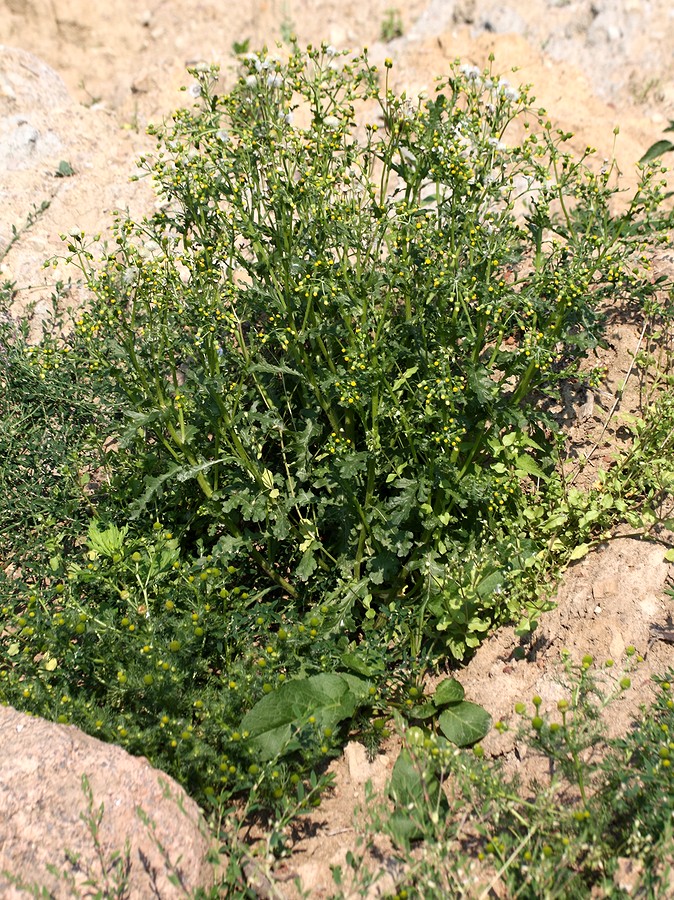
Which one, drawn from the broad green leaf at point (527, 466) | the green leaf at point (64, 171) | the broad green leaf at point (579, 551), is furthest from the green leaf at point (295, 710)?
the green leaf at point (64, 171)

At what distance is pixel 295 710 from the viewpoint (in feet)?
10.9

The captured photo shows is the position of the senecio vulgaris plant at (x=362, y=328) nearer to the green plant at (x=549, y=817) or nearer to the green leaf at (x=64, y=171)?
the green plant at (x=549, y=817)

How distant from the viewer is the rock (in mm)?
2725

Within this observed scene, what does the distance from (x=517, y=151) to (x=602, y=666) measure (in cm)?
229

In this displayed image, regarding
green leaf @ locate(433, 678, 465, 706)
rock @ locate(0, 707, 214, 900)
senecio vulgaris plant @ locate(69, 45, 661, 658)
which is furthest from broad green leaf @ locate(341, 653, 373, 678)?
rock @ locate(0, 707, 214, 900)

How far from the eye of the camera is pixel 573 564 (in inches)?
158

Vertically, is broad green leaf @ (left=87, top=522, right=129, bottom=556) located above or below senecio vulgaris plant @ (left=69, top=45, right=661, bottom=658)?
below

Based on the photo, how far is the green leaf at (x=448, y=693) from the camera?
360 centimetres

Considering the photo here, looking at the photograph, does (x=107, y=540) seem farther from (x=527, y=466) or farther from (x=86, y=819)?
(x=527, y=466)

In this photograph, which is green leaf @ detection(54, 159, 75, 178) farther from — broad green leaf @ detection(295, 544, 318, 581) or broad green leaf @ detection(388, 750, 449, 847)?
broad green leaf @ detection(388, 750, 449, 847)

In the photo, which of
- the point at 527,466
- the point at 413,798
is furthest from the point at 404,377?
the point at 413,798

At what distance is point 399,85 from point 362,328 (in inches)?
190

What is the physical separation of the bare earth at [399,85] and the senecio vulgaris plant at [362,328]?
0.42m

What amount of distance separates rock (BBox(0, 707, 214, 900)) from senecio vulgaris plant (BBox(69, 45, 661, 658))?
3.57ft
